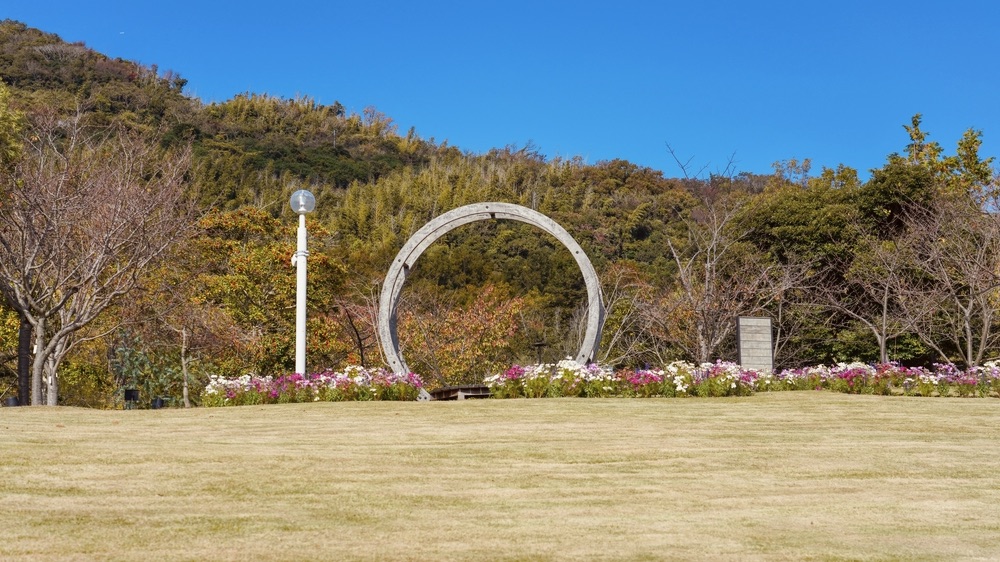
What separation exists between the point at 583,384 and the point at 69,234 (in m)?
10.9

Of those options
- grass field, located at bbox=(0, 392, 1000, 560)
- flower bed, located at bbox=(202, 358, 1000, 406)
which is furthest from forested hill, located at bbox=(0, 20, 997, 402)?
grass field, located at bbox=(0, 392, 1000, 560)

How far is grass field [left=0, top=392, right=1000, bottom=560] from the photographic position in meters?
6.04

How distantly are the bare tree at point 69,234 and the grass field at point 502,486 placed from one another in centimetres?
485

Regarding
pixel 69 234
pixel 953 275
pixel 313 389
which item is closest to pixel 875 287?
pixel 953 275

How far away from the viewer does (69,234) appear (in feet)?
64.2

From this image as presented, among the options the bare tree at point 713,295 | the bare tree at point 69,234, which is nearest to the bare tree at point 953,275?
the bare tree at point 713,295

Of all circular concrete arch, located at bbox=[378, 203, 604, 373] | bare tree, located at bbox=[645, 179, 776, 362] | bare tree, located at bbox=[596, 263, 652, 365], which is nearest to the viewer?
circular concrete arch, located at bbox=[378, 203, 604, 373]

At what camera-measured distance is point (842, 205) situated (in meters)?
28.7

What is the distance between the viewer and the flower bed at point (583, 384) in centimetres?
1543

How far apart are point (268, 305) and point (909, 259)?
17315mm

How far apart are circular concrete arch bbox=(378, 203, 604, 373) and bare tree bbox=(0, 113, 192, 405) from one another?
4.80 meters

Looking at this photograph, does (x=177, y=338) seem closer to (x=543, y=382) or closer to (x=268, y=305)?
(x=268, y=305)

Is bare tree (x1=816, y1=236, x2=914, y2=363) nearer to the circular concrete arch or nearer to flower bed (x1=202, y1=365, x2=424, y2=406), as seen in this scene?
the circular concrete arch

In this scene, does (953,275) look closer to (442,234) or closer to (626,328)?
(626,328)
